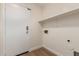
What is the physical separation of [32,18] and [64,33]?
0.82 metres

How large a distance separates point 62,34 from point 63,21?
0.91 ft

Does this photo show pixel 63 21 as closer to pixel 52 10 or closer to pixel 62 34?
pixel 62 34

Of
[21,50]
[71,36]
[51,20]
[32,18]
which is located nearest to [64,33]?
[71,36]

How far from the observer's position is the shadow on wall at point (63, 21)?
1486 millimetres

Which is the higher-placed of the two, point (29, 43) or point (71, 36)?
point (71, 36)

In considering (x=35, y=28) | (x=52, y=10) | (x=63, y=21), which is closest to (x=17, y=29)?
(x=35, y=28)

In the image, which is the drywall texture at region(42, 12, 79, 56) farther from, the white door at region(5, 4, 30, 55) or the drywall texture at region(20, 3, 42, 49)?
the white door at region(5, 4, 30, 55)

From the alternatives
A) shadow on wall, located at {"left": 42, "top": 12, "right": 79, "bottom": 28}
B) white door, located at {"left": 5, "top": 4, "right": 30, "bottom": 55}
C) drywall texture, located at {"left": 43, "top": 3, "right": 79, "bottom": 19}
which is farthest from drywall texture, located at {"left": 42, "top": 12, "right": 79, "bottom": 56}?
white door, located at {"left": 5, "top": 4, "right": 30, "bottom": 55}

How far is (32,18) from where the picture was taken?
198cm

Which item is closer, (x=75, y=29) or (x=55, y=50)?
(x=75, y=29)

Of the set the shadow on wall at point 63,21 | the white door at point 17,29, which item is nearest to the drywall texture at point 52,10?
the shadow on wall at point 63,21

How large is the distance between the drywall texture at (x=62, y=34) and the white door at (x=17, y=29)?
18.7 inches

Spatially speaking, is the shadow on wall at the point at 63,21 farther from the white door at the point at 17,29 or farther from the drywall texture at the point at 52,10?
the white door at the point at 17,29

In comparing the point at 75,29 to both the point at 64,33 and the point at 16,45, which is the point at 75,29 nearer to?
the point at 64,33
